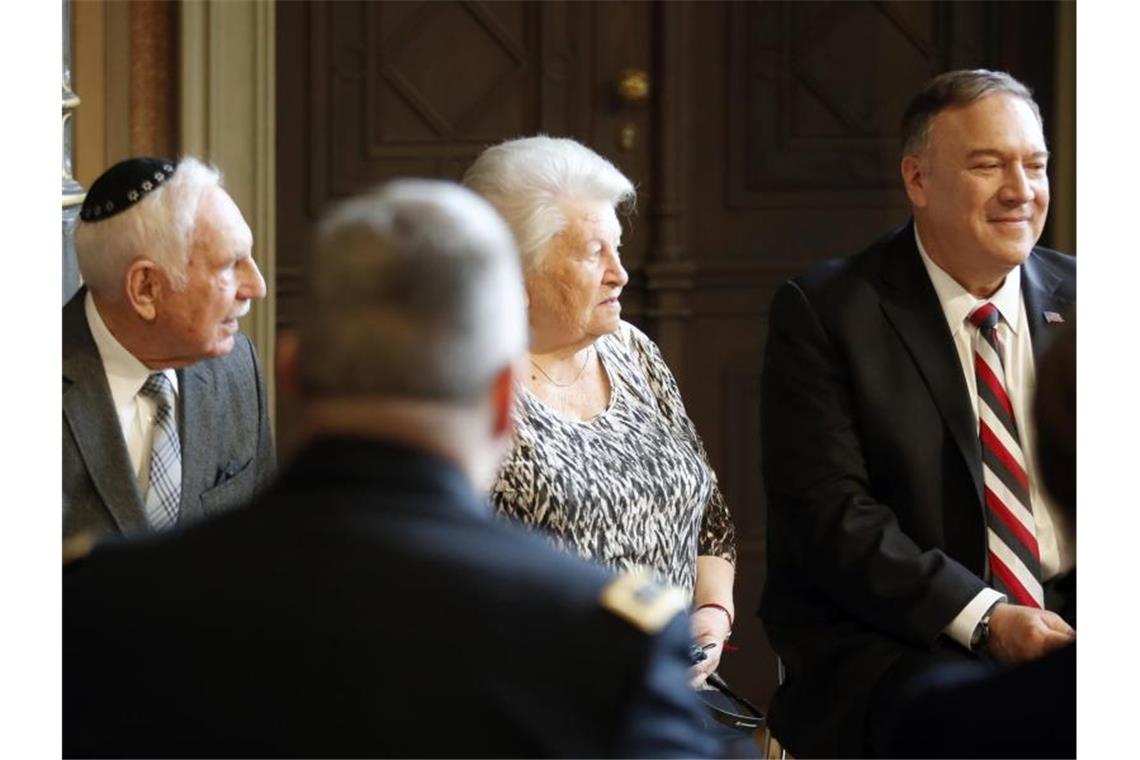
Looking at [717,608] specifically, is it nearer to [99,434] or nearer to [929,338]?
[929,338]

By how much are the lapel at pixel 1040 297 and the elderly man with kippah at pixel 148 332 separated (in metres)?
1.17

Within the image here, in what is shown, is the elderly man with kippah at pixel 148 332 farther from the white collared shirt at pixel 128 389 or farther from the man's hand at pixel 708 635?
the man's hand at pixel 708 635

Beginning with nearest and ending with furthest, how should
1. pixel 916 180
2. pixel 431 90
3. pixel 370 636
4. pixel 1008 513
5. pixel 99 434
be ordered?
1. pixel 370 636
2. pixel 99 434
3. pixel 1008 513
4. pixel 916 180
5. pixel 431 90

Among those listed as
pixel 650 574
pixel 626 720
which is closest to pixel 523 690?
pixel 626 720

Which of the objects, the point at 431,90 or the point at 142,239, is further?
the point at 431,90

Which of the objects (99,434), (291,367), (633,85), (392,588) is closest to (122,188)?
(99,434)

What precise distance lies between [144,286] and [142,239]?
0.06m

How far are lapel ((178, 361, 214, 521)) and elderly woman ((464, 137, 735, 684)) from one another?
1.40 feet

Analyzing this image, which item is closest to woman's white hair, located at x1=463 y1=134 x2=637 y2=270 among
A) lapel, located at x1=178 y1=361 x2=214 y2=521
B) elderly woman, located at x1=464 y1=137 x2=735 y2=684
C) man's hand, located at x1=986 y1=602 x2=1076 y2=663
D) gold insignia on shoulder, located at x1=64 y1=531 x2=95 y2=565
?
elderly woman, located at x1=464 y1=137 x2=735 y2=684

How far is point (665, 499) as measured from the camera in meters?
2.90

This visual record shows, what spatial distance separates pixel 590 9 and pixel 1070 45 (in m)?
1.23

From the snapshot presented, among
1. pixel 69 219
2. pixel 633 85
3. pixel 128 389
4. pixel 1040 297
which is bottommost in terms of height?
pixel 128 389

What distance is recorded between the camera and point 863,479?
2830 mm

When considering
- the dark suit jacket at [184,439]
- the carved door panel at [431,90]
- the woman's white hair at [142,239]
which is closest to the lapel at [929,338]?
the dark suit jacket at [184,439]
